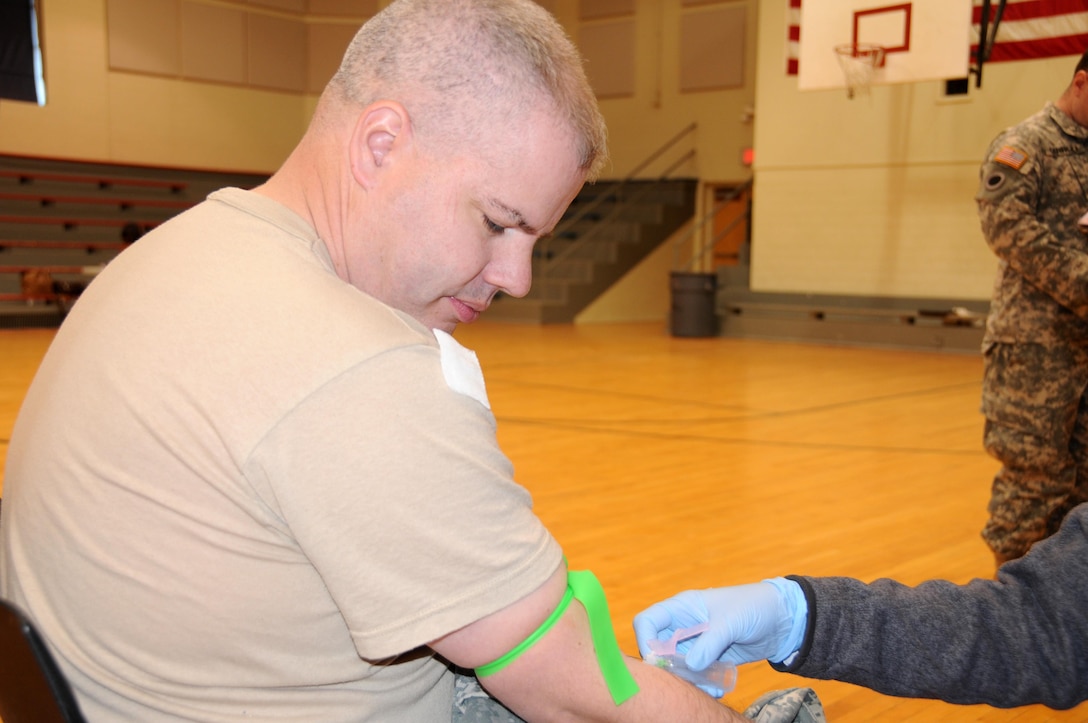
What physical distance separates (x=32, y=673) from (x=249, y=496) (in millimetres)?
180

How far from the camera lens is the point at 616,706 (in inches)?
32.5

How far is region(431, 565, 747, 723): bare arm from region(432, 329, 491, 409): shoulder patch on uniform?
0.16 m

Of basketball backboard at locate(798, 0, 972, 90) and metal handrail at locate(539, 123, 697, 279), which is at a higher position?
basketball backboard at locate(798, 0, 972, 90)

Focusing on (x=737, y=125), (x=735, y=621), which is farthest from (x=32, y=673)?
(x=737, y=125)

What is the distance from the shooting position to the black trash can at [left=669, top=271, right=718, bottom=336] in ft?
35.7

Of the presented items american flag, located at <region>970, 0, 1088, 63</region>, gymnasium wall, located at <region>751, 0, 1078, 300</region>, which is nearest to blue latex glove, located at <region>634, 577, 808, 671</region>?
american flag, located at <region>970, 0, 1088, 63</region>

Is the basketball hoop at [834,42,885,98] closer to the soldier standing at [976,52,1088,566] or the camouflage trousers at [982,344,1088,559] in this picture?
the soldier standing at [976,52,1088,566]

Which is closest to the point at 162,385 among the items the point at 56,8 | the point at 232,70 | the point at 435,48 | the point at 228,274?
the point at 228,274

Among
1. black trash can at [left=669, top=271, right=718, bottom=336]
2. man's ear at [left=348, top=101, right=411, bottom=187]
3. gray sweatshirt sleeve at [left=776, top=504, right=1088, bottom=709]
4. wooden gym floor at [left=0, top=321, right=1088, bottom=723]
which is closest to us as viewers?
man's ear at [left=348, top=101, right=411, bottom=187]

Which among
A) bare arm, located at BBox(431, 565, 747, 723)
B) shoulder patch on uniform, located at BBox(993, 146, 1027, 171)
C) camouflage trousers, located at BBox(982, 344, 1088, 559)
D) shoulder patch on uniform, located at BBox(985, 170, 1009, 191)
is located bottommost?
camouflage trousers, located at BBox(982, 344, 1088, 559)

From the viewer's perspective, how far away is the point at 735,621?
117 cm

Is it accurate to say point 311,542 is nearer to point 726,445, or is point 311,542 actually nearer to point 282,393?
point 282,393

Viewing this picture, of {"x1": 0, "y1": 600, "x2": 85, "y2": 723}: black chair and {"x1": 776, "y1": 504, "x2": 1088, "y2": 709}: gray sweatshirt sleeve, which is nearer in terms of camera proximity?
{"x1": 0, "y1": 600, "x2": 85, "y2": 723}: black chair

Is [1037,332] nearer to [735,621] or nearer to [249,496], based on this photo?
[735,621]
